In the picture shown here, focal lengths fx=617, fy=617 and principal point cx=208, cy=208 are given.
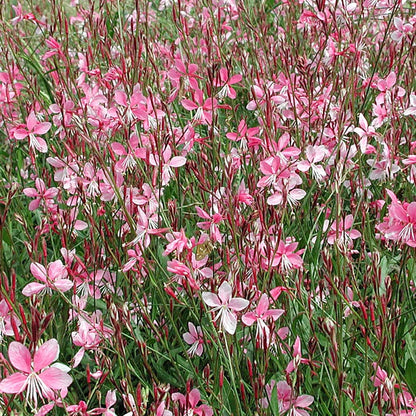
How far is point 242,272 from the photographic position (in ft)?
5.10

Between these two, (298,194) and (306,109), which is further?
(306,109)

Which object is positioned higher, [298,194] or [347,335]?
[298,194]

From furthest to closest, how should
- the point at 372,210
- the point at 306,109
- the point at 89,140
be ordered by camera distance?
the point at 372,210 < the point at 306,109 < the point at 89,140

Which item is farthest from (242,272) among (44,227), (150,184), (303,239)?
(44,227)

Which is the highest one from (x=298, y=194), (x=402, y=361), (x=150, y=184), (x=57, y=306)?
(x=150, y=184)

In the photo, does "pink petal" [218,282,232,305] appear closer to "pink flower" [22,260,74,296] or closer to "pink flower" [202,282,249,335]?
"pink flower" [202,282,249,335]

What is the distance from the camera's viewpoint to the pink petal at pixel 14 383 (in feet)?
3.46

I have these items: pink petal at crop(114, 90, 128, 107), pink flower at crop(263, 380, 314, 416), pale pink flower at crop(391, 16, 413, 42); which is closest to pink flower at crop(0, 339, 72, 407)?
pink flower at crop(263, 380, 314, 416)

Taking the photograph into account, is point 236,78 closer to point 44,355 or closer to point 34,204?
point 34,204

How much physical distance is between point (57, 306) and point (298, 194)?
835 mm

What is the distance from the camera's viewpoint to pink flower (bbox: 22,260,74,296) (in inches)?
55.7

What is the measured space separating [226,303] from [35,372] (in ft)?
1.43

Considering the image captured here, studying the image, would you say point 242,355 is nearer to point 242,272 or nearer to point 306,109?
point 242,272

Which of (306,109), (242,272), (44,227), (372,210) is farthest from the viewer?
(372,210)
